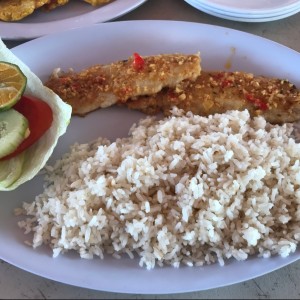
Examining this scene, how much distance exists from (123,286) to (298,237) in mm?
659

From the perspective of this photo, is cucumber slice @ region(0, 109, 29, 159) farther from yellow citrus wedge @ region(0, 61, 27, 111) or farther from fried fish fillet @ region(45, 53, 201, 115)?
fried fish fillet @ region(45, 53, 201, 115)

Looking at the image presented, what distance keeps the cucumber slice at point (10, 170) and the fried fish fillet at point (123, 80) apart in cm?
39

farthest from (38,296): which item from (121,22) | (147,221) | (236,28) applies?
(236,28)

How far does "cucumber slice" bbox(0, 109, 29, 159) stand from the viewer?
6.35 feet

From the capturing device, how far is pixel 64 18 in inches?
109

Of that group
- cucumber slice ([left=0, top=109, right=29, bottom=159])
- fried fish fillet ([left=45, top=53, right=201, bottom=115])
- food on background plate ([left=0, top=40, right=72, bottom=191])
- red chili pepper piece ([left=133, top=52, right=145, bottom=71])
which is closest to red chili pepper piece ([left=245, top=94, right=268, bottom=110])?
fried fish fillet ([left=45, top=53, right=201, bottom=115])

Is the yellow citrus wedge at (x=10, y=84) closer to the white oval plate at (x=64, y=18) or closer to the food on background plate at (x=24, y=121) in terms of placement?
the food on background plate at (x=24, y=121)

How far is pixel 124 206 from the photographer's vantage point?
73.1 inches

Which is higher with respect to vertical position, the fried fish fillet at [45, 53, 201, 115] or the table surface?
the fried fish fillet at [45, 53, 201, 115]

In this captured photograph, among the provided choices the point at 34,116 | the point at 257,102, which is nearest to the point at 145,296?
the point at 34,116

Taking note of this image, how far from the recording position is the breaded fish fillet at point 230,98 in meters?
2.24

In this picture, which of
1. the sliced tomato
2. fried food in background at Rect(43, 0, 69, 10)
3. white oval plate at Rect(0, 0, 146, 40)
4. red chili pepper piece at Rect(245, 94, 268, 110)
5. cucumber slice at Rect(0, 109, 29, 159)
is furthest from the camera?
fried food in background at Rect(43, 0, 69, 10)

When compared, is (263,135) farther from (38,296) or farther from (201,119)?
(38,296)

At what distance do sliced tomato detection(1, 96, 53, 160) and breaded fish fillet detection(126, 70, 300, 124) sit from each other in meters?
0.40
